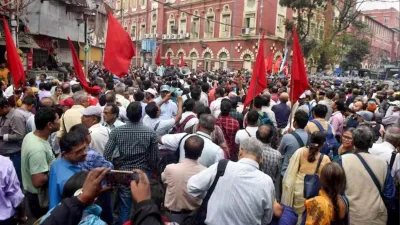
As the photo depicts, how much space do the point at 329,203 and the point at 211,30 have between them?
33840 mm

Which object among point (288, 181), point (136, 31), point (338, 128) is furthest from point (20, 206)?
point (136, 31)

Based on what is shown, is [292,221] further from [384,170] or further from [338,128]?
[338,128]

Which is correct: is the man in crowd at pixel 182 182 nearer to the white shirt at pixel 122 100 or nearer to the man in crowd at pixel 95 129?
the man in crowd at pixel 95 129

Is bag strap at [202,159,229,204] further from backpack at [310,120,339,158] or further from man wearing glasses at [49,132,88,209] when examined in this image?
backpack at [310,120,339,158]

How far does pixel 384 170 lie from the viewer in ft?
10.5

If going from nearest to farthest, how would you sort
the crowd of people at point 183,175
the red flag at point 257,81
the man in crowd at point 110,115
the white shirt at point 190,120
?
1. the crowd of people at point 183,175
2. the man in crowd at point 110,115
3. the white shirt at point 190,120
4. the red flag at point 257,81

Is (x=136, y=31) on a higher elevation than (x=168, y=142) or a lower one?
higher

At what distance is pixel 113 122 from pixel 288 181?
7.17 feet

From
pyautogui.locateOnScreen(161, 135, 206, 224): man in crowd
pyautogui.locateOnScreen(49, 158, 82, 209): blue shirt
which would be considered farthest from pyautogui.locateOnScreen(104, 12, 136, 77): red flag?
pyautogui.locateOnScreen(49, 158, 82, 209): blue shirt

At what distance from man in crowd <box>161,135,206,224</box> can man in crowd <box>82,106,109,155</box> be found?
107cm

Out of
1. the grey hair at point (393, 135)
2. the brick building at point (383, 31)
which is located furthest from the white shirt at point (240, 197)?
the brick building at point (383, 31)

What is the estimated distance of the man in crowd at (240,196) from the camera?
2.63 metres

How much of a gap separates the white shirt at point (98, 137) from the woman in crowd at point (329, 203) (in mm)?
2335

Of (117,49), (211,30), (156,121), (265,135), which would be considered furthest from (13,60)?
(211,30)
